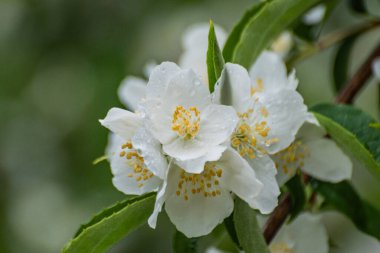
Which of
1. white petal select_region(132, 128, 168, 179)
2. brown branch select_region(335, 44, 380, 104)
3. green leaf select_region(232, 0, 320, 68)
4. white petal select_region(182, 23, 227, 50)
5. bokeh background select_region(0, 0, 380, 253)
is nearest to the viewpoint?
white petal select_region(132, 128, 168, 179)

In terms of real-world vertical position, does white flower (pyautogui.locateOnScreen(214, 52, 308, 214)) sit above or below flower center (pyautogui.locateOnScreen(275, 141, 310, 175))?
above

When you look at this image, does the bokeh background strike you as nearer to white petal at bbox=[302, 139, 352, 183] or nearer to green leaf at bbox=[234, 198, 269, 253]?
white petal at bbox=[302, 139, 352, 183]

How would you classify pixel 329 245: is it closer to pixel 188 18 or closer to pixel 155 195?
pixel 155 195

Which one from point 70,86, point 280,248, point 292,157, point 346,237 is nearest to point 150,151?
point 292,157

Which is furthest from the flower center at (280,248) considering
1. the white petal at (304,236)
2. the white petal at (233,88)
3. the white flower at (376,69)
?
the white flower at (376,69)

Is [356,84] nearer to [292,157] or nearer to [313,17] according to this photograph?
[313,17]

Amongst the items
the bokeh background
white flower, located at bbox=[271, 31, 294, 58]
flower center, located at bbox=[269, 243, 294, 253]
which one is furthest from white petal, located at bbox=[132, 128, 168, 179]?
the bokeh background
